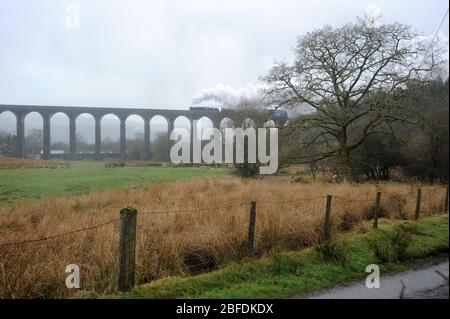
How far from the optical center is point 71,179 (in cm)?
1595

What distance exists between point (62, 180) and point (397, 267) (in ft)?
38.9

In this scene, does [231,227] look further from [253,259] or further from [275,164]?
[275,164]

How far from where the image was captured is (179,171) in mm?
25641

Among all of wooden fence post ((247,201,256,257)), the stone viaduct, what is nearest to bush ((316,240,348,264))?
wooden fence post ((247,201,256,257))

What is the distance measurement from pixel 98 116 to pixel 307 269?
31.8 metres

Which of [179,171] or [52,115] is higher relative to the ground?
[52,115]

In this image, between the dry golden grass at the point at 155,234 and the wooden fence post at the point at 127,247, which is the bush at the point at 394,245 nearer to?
the dry golden grass at the point at 155,234

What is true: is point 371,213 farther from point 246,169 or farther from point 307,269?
point 246,169

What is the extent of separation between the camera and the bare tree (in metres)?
24.2

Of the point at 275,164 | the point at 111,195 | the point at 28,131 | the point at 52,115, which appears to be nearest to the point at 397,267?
the point at 111,195

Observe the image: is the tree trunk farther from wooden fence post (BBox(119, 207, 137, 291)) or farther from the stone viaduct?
wooden fence post (BBox(119, 207, 137, 291))

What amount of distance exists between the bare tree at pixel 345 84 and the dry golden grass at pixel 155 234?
12.2 m

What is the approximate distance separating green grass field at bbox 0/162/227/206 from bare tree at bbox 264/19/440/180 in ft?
28.8

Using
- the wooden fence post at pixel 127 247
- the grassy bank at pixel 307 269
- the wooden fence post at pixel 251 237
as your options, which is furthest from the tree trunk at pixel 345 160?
the wooden fence post at pixel 127 247
